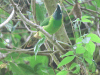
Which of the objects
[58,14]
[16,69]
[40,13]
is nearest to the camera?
[16,69]

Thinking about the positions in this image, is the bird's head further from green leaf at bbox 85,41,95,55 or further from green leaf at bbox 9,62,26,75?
green leaf at bbox 9,62,26,75

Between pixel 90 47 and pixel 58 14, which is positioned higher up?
pixel 58 14

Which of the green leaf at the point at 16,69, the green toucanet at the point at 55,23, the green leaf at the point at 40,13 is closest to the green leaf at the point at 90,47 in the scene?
the green toucanet at the point at 55,23

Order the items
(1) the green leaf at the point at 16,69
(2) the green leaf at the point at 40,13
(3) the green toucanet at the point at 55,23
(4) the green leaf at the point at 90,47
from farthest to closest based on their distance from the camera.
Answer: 1. (2) the green leaf at the point at 40,13
2. (3) the green toucanet at the point at 55,23
3. (1) the green leaf at the point at 16,69
4. (4) the green leaf at the point at 90,47

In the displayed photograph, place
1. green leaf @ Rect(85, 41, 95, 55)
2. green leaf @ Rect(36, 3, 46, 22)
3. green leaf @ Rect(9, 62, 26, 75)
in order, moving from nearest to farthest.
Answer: green leaf @ Rect(85, 41, 95, 55)
green leaf @ Rect(9, 62, 26, 75)
green leaf @ Rect(36, 3, 46, 22)

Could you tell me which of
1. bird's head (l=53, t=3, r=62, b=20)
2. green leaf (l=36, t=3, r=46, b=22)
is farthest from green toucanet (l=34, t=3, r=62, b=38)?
green leaf (l=36, t=3, r=46, b=22)

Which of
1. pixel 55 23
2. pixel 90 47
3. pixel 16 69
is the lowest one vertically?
pixel 16 69

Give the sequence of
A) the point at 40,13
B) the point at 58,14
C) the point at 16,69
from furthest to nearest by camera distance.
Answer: the point at 40,13 → the point at 58,14 → the point at 16,69

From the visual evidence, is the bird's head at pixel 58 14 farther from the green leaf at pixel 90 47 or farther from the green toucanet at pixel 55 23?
the green leaf at pixel 90 47

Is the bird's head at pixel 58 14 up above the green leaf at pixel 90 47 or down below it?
above

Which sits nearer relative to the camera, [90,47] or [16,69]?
[90,47]

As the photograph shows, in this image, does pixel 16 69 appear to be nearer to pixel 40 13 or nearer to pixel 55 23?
pixel 55 23

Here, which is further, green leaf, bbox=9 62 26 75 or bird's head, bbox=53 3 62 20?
bird's head, bbox=53 3 62 20

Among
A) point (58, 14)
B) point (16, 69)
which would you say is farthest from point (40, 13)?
point (16, 69)
